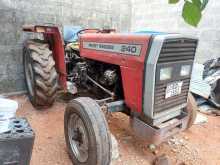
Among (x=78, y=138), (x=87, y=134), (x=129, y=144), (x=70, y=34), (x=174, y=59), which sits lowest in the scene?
(x=129, y=144)

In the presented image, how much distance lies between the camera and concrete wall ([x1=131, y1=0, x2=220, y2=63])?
4.85m

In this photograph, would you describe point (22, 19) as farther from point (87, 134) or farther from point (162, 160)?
point (162, 160)

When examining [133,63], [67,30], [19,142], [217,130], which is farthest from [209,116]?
[19,142]

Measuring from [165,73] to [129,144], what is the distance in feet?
3.25

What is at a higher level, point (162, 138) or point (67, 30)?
point (67, 30)

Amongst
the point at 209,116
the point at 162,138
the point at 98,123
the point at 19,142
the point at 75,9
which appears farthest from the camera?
the point at 75,9

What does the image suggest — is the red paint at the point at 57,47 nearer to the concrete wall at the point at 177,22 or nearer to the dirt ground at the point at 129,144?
the dirt ground at the point at 129,144

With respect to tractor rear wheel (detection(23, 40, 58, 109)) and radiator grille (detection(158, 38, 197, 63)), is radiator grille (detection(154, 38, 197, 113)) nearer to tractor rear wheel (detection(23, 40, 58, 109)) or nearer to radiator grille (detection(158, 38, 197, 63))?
radiator grille (detection(158, 38, 197, 63))

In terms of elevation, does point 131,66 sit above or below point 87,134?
above

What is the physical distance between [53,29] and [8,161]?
6.80 ft

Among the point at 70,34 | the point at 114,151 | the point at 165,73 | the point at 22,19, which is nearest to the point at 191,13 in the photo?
the point at 165,73

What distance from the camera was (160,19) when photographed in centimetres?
557

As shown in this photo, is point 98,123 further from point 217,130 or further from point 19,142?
point 217,130

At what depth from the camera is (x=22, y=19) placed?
3.96m
